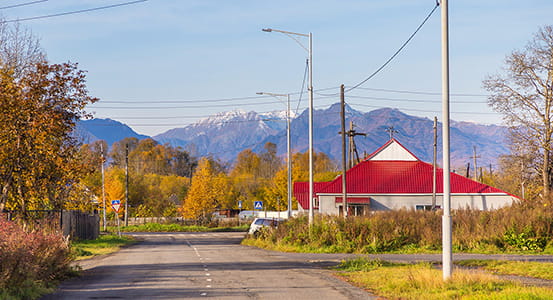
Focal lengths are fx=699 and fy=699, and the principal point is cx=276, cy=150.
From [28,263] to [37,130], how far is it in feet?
34.1

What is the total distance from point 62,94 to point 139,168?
14395 centimetres

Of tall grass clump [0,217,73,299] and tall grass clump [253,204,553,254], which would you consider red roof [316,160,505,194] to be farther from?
tall grass clump [0,217,73,299]

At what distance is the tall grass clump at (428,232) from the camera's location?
30047 millimetres

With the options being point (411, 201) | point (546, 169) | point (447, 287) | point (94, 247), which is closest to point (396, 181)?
point (411, 201)

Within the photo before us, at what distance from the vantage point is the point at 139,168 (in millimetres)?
168375

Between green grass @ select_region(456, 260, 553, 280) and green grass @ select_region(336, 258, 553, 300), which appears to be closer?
green grass @ select_region(336, 258, 553, 300)

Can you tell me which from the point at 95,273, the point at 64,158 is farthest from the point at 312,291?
the point at 64,158

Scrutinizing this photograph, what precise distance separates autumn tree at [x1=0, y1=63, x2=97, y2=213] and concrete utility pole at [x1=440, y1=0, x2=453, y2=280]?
1457 cm

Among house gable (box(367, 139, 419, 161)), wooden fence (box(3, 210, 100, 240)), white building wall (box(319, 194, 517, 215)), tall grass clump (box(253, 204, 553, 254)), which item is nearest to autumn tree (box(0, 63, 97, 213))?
wooden fence (box(3, 210, 100, 240))

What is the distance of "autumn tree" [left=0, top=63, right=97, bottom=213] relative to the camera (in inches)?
971

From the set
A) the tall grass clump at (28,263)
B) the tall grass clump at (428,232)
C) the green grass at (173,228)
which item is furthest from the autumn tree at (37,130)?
the green grass at (173,228)

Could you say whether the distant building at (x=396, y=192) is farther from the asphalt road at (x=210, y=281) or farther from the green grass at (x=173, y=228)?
the asphalt road at (x=210, y=281)

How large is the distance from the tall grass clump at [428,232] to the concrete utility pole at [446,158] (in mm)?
15118

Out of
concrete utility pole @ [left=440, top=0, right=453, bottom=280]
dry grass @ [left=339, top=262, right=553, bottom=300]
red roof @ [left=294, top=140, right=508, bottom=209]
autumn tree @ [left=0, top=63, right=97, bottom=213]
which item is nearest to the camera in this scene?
dry grass @ [left=339, top=262, right=553, bottom=300]
